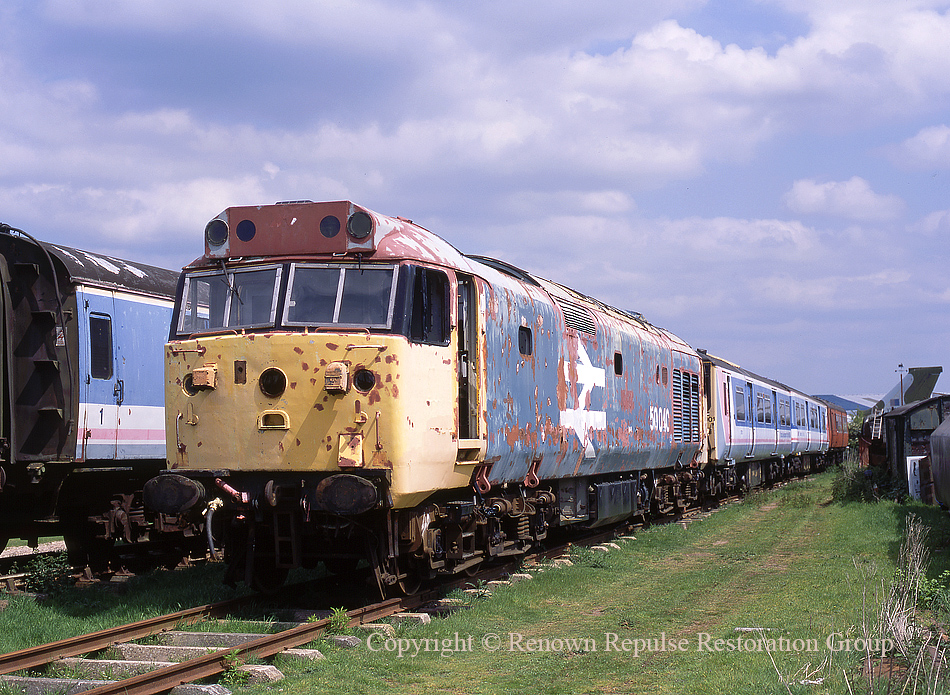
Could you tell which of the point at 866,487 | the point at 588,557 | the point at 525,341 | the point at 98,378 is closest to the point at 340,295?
the point at 525,341

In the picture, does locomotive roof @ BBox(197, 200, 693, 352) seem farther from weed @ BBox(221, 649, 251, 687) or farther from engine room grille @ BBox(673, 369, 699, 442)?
engine room grille @ BBox(673, 369, 699, 442)

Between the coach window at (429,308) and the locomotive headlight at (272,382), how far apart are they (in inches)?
48.8

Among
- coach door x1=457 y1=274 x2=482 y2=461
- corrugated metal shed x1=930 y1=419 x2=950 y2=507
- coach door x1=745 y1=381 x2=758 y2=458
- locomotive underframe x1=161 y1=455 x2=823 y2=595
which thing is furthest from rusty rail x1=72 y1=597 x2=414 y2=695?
coach door x1=745 y1=381 x2=758 y2=458

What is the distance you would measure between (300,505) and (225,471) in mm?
757

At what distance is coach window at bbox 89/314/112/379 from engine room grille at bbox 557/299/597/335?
5.78 meters

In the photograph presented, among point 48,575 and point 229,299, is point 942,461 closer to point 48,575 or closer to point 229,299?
point 229,299

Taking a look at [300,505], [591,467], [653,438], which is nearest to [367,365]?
[300,505]

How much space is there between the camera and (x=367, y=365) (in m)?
8.83

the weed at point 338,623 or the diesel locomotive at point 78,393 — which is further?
the diesel locomotive at point 78,393

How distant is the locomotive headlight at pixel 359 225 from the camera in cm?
931

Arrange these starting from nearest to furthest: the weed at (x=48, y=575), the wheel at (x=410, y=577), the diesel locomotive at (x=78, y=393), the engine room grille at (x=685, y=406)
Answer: the wheel at (x=410, y=577) < the diesel locomotive at (x=78, y=393) < the weed at (x=48, y=575) < the engine room grille at (x=685, y=406)

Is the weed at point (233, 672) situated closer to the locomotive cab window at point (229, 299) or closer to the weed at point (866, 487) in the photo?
the locomotive cab window at point (229, 299)

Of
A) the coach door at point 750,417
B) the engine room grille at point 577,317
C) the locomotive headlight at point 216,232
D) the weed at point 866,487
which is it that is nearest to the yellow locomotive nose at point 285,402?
the locomotive headlight at point 216,232

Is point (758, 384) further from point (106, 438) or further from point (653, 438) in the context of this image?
point (106, 438)
